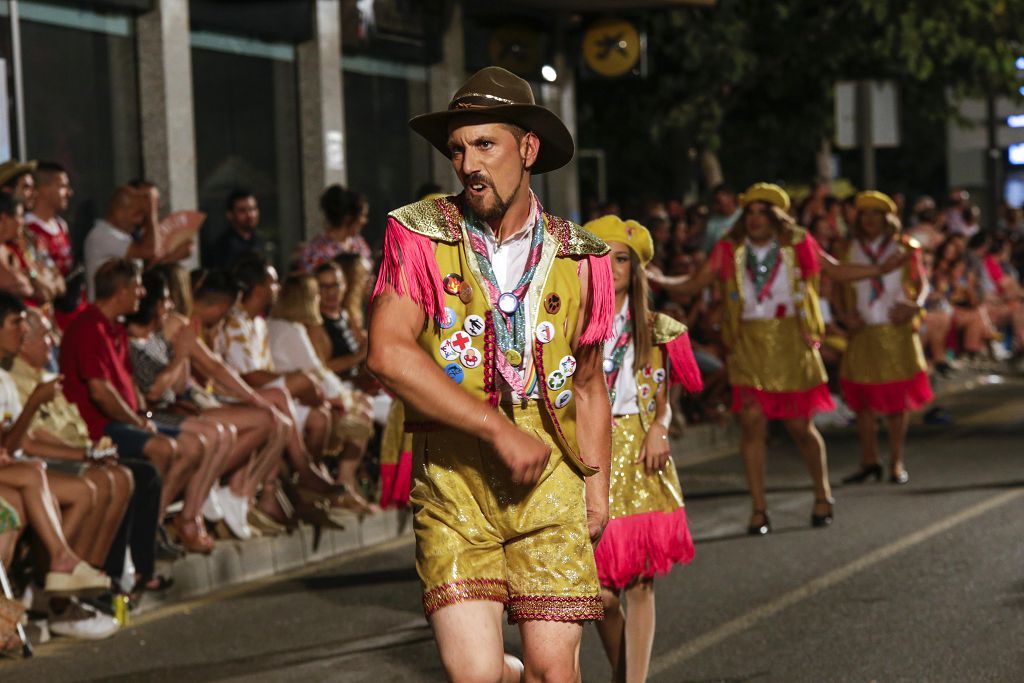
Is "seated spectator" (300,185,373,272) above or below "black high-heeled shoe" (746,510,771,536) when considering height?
above

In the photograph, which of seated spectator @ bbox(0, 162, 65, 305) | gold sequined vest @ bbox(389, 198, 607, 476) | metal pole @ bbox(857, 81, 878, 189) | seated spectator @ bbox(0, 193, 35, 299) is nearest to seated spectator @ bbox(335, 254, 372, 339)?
seated spectator @ bbox(0, 162, 65, 305)

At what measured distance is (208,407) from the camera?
35.4ft

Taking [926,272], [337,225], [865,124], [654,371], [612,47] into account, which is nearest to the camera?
[654,371]

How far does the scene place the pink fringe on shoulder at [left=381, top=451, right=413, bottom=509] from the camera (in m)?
6.13

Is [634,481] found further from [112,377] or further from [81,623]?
[112,377]

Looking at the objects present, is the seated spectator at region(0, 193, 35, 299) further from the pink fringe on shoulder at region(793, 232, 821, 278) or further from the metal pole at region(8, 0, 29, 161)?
the pink fringe on shoulder at region(793, 232, 821, 278)

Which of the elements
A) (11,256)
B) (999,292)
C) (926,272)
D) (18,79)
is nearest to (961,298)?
(999,292)

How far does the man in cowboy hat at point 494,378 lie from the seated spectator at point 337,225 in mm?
8762

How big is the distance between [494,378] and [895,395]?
912 centimetres

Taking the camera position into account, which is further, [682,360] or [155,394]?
[155,394]

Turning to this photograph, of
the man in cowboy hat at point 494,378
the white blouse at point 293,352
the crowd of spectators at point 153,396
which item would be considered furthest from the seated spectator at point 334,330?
the man in cowboy hat at point 494,378

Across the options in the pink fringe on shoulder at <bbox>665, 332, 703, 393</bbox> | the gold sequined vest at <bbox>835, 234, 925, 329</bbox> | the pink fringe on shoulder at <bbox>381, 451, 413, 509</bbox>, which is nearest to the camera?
the pink fringe on shoulder at <bbox>381, 451, 413, 509</bbox>

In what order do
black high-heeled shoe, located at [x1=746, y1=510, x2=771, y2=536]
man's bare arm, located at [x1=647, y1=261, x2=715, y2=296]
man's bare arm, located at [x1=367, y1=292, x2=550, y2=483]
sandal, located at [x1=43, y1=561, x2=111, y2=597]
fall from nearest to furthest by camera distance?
1. man's bare arm, located at [x1=367, y1=292, x2=550, y2=483]
2. sandal, located at [x1=43, y1=561, x2=111, y2=597]
3. man's bare arm, located at [x1=647, y1=261, x2=715, y2=296]
4. black high-heeled shoe, located at [x1=746, y1=510, x2=771, y2=536]

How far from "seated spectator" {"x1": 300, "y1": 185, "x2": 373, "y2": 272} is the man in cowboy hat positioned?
8762 millimetres
